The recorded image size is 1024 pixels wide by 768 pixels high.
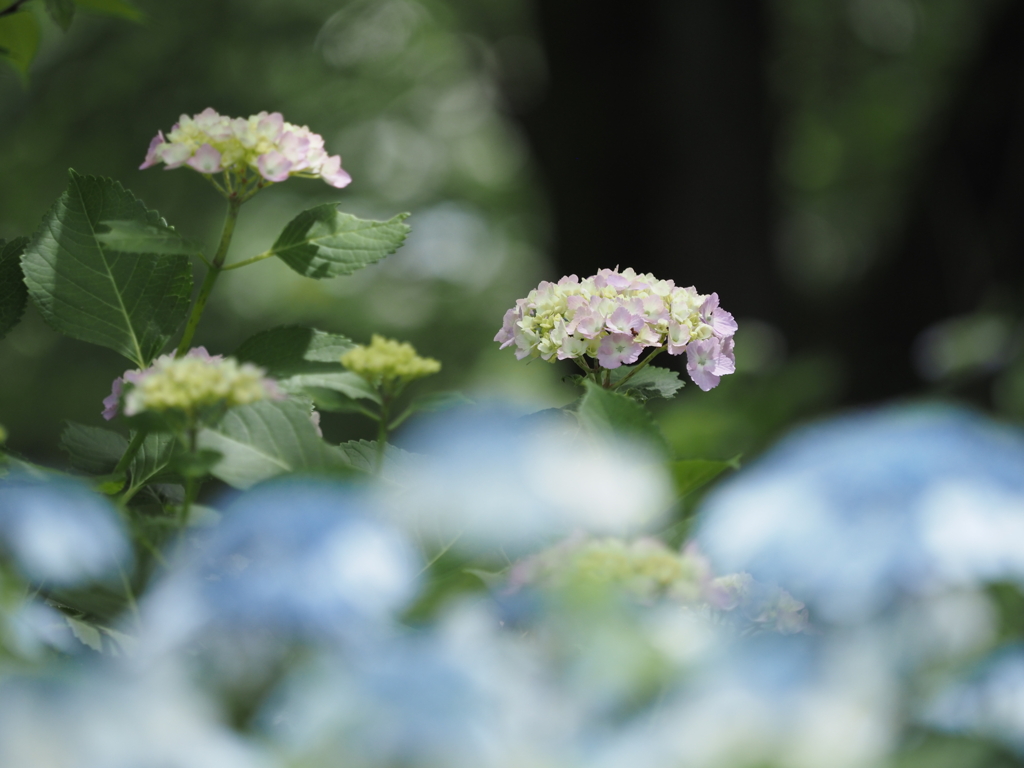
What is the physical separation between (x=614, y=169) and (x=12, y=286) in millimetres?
3559

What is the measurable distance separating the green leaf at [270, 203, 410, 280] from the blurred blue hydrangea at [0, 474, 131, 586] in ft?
1.04

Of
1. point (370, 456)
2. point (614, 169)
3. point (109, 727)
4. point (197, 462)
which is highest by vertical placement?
point (614, 169)

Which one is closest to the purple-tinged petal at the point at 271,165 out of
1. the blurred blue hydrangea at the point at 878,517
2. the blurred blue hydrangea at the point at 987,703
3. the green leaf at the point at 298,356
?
the green leaf at the point at 298,356

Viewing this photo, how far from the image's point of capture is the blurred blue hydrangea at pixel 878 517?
418mm

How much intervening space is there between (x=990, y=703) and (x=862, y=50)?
751 cm

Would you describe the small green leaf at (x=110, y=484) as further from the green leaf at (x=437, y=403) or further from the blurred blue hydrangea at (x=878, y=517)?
the blurred blue hydrangea at (x=878, y=517)

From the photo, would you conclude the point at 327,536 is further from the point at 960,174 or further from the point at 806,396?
the point at 960,174

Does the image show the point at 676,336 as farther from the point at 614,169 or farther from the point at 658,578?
the point at 614,169

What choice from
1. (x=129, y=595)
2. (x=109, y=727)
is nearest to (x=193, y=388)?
(x=129, y=595)

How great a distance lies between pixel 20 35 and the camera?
104cm

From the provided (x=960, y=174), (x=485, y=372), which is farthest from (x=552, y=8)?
(x=485, y=372)

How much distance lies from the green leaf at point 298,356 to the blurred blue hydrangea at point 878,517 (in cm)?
31

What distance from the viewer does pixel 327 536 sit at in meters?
0.44

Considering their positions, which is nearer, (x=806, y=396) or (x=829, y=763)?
(x=829, y=763)
